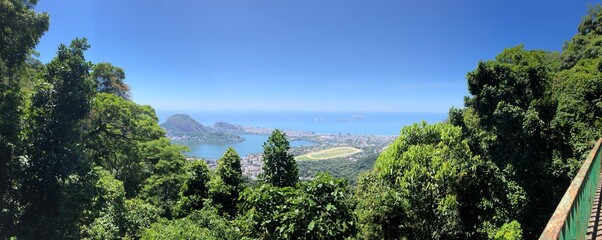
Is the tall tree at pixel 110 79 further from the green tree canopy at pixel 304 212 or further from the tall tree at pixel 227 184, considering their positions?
the green tree canopy at pixel 304 212

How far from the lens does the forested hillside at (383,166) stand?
10828 mm

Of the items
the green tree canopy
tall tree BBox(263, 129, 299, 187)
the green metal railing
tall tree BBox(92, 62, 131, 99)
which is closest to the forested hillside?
tall tree BBox(263, 129, 299, 187)

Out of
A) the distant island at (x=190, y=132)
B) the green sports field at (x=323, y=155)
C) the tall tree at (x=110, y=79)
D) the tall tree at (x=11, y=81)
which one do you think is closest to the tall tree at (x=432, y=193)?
the tall tree at (x=11, y=81)

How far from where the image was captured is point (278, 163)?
11125 millimetres

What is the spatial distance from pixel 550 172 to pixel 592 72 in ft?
20.4

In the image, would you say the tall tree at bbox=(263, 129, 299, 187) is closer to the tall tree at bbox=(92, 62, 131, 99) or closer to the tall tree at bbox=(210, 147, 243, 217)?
the tall tree at bbox=(210, 147, 243, 217)

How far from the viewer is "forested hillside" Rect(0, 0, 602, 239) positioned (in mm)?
10828

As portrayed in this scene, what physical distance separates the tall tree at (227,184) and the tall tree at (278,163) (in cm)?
271

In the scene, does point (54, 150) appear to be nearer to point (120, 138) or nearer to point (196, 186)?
point (196, 186)

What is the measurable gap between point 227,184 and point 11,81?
32.0 ft

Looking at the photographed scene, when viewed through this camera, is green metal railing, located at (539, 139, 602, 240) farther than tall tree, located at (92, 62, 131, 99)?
No

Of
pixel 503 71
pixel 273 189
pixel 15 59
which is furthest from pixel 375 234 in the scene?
pixel 15 59

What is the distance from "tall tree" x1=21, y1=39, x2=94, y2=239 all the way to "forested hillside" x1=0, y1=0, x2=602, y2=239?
42mm

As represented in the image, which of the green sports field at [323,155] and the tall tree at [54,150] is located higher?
the tall tree at [54,150]
